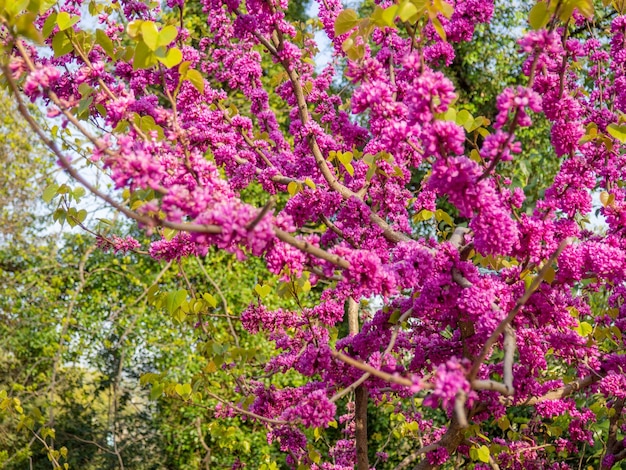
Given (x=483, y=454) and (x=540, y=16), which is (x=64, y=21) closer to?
(x=540, y=16)

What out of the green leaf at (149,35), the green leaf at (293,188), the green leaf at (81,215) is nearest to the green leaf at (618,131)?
the green leaf at (293,188)

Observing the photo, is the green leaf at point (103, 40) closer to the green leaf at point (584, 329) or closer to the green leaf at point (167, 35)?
the green leaf at point (167, 35)

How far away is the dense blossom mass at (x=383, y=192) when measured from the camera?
1.43m

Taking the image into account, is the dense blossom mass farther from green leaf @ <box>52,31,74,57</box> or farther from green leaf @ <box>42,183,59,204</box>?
green leaf @ <box>42,183,59,204</box>

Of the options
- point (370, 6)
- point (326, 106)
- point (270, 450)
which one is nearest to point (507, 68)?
point (370, 6)

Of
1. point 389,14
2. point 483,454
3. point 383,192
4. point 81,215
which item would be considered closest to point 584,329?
point 483,454

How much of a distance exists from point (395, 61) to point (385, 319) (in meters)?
1.01

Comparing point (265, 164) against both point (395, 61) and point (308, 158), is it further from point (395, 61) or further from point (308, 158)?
point (395, 61)

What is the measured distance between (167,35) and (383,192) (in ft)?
3.87

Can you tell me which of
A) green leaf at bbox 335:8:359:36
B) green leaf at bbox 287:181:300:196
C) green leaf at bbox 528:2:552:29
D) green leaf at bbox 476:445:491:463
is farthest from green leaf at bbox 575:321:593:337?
green leaf at bbox 335:8:359:36

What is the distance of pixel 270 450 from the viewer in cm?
758

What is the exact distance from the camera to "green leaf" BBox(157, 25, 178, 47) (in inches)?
58.4

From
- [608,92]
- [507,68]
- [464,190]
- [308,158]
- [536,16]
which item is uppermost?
[507,68]

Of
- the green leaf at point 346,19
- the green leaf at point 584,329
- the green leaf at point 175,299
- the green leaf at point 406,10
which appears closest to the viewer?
the green leaf at point 406,10
